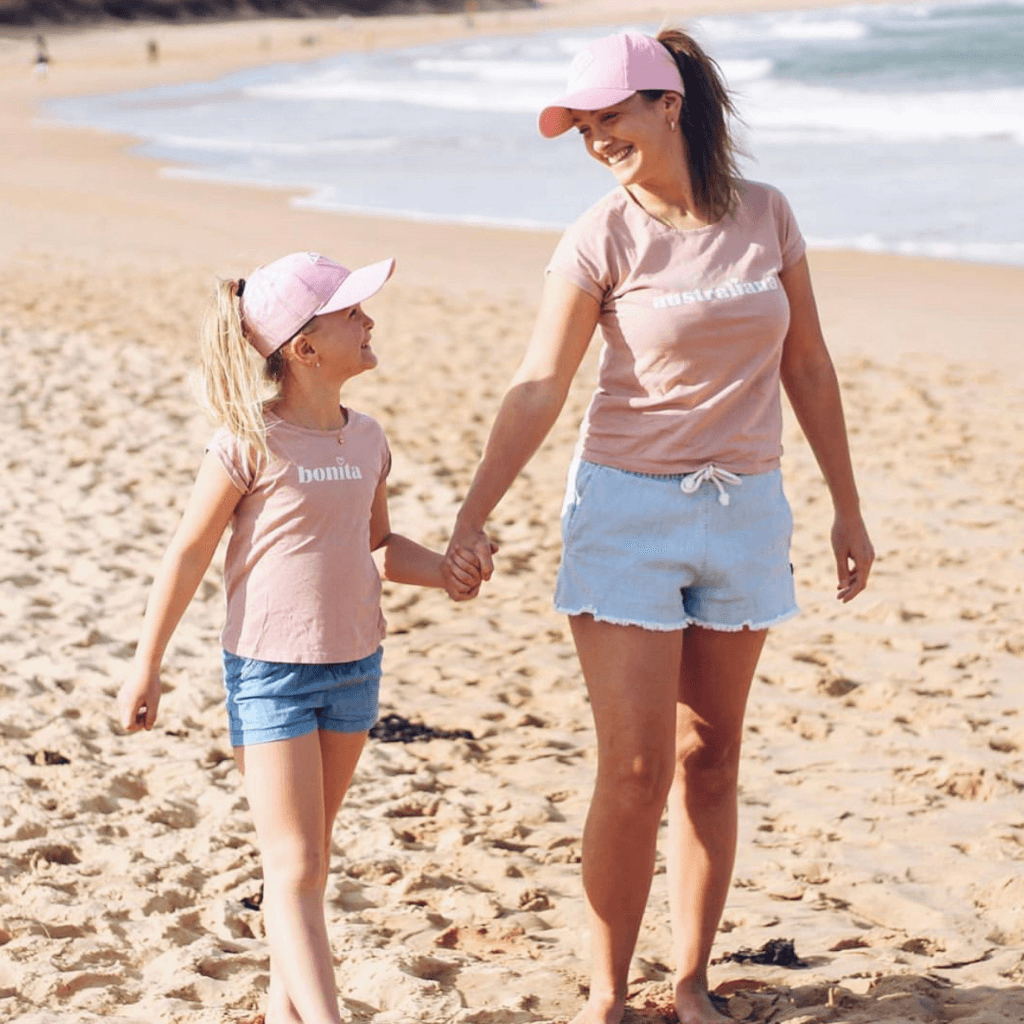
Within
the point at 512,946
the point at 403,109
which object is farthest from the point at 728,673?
the point at 403,109

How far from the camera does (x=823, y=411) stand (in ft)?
10.4

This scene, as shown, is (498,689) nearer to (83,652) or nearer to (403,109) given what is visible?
(83,652)

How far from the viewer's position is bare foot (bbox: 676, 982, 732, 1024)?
3.12 metres

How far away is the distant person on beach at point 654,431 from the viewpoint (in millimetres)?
2852

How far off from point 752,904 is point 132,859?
5.17 ft

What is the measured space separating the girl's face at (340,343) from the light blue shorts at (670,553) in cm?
48

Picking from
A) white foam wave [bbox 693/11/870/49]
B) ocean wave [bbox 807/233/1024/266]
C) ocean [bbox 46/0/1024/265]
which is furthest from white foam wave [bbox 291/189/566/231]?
white foam wave [bbox 693/11/870/49]

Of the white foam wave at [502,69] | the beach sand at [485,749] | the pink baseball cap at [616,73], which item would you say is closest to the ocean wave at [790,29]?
the white foam wave at [502,69]

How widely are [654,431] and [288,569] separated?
716 millimetres

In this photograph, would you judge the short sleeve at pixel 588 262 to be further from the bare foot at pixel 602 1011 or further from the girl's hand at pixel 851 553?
the bare foot at pixel 602 1011

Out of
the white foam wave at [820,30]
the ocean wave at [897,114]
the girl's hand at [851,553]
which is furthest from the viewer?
the white foam wave at [820,30]

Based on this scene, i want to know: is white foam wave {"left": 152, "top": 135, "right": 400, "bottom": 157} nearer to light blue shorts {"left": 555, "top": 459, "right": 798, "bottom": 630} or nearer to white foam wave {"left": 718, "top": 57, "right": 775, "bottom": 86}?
white foam wave {"left": 718, "top": 57, "right": 775, "bottom": 86}

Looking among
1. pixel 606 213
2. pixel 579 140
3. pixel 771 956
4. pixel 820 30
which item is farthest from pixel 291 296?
pixel 820 30

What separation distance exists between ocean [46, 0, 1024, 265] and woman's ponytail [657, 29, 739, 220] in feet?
0.30
